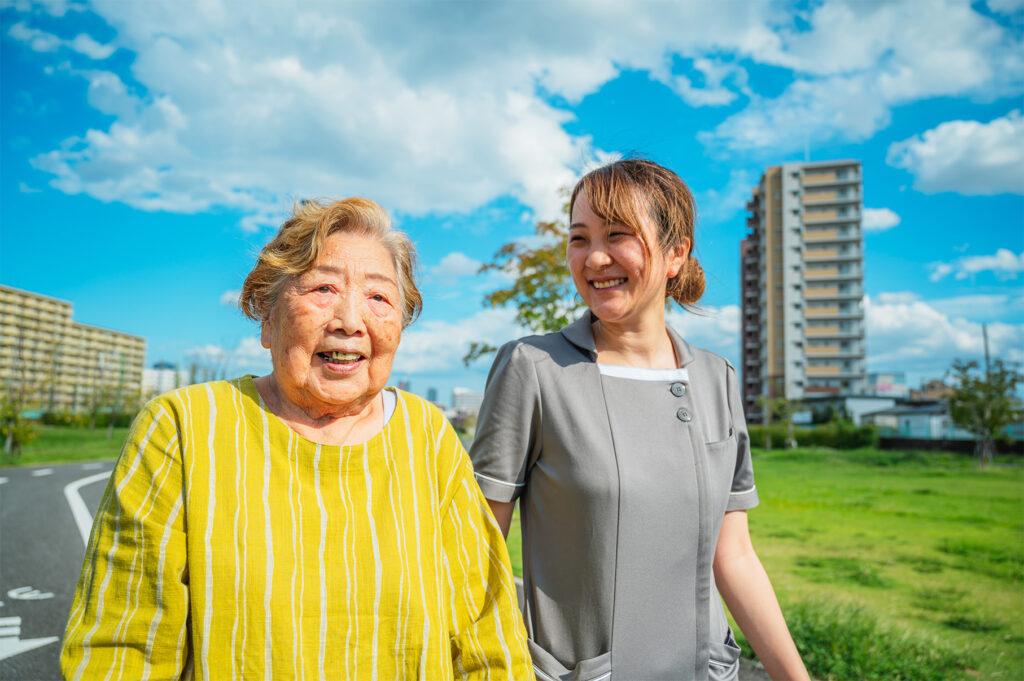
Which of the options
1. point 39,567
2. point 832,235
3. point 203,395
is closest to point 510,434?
point 203,395

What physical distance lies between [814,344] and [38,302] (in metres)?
97.9

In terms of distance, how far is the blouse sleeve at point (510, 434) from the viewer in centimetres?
186

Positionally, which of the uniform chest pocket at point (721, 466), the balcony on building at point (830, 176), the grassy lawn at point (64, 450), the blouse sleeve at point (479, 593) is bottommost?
the grassy lawn at point (64, 450)

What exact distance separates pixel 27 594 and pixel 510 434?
682cm

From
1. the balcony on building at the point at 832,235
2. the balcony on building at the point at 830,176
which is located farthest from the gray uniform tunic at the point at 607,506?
the balcony on building at the point at 830,176

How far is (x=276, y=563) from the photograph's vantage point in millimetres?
1471

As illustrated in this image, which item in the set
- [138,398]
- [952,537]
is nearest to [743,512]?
[952,537]

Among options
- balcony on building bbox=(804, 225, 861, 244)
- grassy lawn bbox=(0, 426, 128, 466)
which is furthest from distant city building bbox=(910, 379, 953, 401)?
grassy lawn bbox=(0, 426, 128, 466)

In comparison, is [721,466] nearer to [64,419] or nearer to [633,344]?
[633,344]

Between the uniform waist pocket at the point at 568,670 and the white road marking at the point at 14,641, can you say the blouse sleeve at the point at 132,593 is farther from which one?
the white road marking at the point at 14,641

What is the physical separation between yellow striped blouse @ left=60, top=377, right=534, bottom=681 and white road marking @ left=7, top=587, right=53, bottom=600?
623cm

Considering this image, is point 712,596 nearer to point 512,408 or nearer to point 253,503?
point 512,408

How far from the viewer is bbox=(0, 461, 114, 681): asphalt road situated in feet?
15.0

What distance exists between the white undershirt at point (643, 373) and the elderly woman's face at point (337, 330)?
0.67 metres
